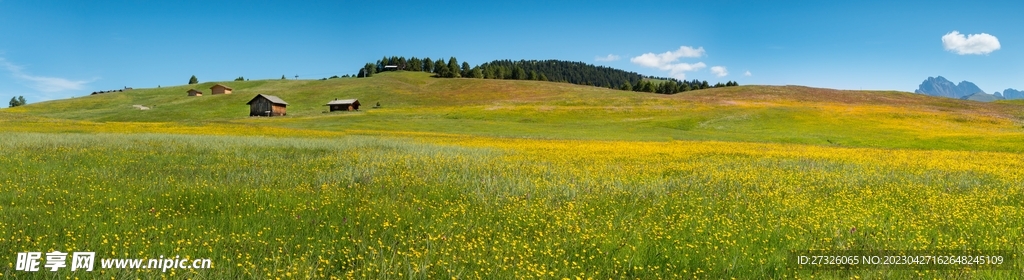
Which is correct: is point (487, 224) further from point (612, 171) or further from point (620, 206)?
point (612, 171)

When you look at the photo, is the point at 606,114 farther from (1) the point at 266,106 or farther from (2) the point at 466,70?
(2) the point at 466,70

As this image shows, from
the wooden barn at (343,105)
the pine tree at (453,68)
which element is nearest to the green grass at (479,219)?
the wooden barn at (343,105)

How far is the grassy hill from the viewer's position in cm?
5004

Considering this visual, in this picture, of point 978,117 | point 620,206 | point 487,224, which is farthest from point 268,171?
point 978,117

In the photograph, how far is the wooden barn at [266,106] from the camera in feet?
297

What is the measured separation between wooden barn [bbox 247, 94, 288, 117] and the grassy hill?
8.51 ft

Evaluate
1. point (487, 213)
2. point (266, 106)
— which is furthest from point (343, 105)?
point (487, 213)

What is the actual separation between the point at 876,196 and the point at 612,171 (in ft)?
23.3

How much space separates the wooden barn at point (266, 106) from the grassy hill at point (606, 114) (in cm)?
259

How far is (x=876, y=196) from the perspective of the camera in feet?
39.1

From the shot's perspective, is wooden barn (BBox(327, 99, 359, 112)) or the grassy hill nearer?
the grassy hill

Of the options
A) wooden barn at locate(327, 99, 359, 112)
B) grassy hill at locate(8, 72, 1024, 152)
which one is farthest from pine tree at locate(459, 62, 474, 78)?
wooden barn at locate(327, 99, 359, 112)

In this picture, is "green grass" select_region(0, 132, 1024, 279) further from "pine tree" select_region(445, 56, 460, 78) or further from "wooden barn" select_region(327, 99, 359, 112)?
"pine tree" select_region(445, 56, 460, 78)

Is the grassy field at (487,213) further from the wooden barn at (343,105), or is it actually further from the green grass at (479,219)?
the wooden barn at (343,105)
